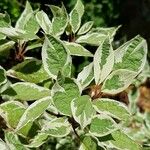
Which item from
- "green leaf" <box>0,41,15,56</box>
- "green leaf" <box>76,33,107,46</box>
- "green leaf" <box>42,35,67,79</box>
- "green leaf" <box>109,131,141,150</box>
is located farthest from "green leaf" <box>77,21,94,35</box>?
"green leaf" <box>109,131,141,150</box>

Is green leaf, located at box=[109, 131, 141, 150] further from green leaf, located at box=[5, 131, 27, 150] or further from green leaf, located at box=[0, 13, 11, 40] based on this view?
green leaf, located at box=[0, 13, 11, 40]

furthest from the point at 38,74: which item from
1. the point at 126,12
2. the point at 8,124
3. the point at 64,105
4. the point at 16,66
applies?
the point at 126,12

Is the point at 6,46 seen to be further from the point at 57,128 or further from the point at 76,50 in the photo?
the point at 57,128

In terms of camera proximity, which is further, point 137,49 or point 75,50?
point 75,50

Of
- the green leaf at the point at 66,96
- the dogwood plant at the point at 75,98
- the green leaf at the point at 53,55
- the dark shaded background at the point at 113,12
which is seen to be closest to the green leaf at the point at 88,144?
the dogwood plant at the point at 75,98

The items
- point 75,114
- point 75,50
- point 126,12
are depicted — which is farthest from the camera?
point 126,12

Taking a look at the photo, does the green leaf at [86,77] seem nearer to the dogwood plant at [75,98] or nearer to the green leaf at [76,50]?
the dogwood plant at [75,98]

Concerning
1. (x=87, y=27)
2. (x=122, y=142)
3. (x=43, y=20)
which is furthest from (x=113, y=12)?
(x=122, y=142)

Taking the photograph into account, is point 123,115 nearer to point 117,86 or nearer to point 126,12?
point 117,86
